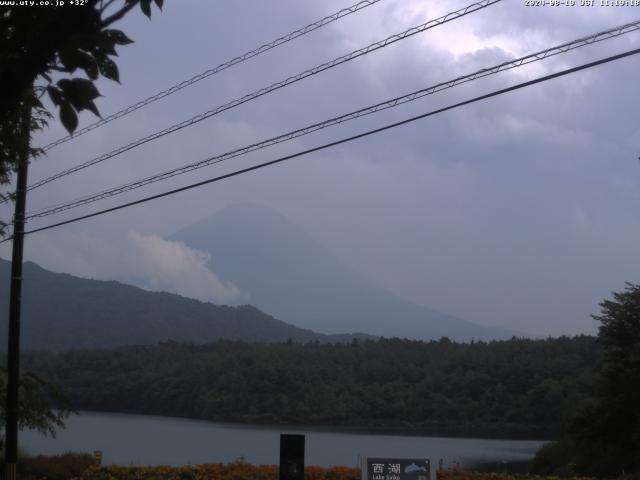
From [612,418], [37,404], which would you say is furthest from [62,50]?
[612,418]

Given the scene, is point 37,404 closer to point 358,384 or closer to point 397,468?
point 397,468

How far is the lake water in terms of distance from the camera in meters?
23.9

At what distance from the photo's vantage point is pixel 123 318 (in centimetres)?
13700

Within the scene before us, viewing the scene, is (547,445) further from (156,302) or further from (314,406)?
(156,302)

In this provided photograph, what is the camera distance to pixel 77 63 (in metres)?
4.18

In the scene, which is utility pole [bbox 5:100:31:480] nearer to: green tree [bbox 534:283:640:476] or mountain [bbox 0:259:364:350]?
green tree [bbox 534:283:640:476]

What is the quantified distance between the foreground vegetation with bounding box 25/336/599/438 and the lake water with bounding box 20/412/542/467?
2175mm

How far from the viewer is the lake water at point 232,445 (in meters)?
23.9

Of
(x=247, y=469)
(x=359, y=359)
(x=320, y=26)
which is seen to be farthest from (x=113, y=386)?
(x=320, y=26)

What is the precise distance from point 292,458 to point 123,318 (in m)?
129

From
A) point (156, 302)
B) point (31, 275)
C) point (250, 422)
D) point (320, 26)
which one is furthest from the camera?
point (156, 302)

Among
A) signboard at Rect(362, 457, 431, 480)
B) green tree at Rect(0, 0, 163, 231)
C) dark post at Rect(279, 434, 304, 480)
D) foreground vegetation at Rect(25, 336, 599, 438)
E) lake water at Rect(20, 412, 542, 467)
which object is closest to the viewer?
green tree at Rect(0, 0, 163, 231)

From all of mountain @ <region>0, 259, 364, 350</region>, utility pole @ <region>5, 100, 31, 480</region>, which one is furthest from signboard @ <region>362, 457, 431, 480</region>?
mountain @ <region>0, 259, 364, 350</region>

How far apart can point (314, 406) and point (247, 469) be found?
2295 centimetres
